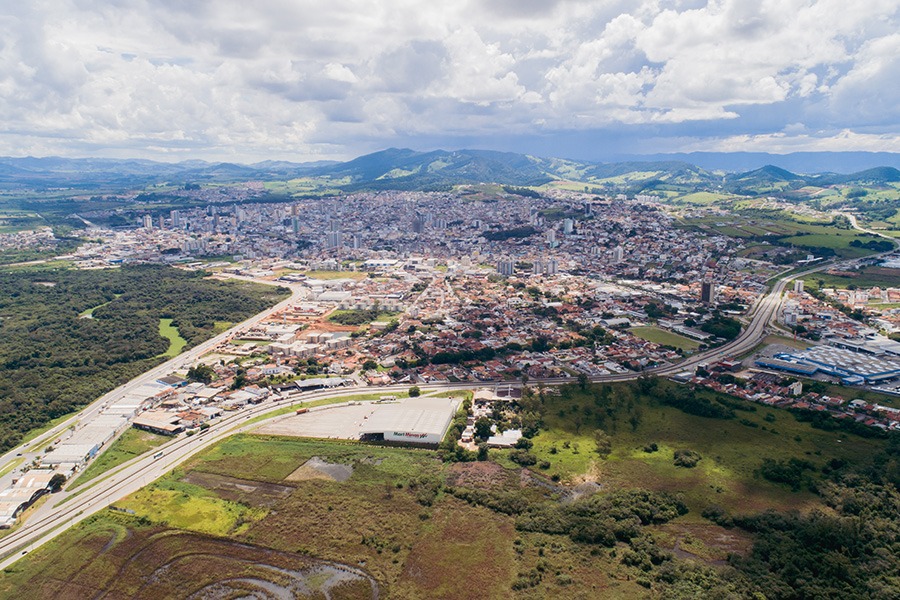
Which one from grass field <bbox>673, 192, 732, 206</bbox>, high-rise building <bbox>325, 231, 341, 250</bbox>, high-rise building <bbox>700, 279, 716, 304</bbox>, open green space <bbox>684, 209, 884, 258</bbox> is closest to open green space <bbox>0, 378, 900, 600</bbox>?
high-rise building <bbox>700, 279, 716, 304</bbox>

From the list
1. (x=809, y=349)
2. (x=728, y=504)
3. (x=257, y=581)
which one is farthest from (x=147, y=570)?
(x=809, y=349)

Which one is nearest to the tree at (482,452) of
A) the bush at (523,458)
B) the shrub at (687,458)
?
the bush at (523,458)

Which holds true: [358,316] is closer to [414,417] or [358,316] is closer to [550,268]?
[414,417]

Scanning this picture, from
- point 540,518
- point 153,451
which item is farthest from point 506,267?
point 540,518

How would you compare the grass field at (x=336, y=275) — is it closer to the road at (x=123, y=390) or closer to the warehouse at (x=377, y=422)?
the road at (x=123, y=390)

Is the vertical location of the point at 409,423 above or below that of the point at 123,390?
above

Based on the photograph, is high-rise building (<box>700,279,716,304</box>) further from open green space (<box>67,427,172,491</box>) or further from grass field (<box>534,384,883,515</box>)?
open green space (<box>67,427,172,491</box>)
